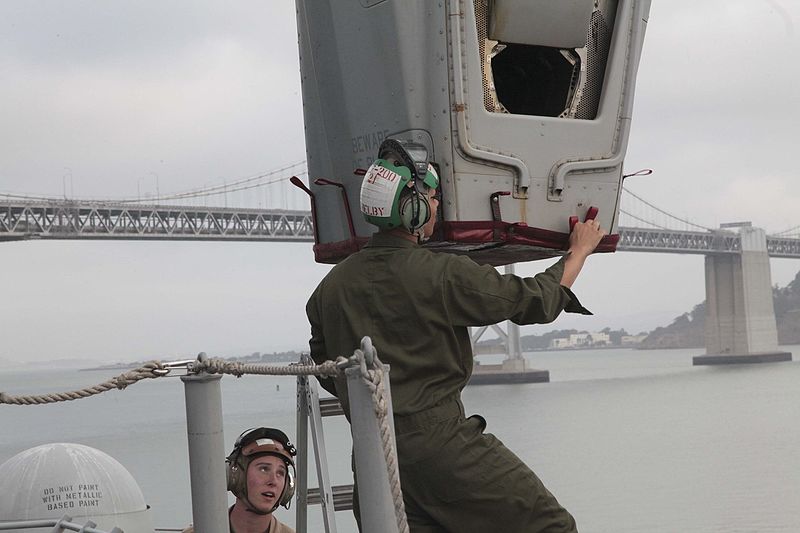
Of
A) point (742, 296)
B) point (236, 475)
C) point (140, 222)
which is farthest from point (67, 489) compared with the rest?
point (742, 296)

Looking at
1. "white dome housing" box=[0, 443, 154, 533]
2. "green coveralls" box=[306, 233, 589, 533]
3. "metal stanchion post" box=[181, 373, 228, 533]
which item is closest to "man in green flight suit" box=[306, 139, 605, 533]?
"green coveralls" box=[306, 233, 589, 533]

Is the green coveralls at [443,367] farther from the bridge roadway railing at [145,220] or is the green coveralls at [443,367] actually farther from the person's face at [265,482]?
the bridge roadway railing at [145,220]

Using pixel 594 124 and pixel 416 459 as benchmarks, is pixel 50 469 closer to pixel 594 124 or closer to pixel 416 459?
pixel 416 459

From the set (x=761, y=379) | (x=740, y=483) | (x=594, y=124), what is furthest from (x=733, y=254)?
(x=594, y=124)

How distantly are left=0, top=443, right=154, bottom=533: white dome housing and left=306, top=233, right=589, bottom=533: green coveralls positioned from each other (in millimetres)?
1762

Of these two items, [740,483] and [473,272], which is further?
[740,483]

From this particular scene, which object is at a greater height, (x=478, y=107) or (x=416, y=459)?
(x=478, y=107)

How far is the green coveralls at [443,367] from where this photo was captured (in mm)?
2883

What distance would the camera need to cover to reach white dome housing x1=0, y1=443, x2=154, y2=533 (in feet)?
13.9

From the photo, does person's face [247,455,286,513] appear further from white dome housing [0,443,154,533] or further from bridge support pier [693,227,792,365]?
bridge support pier [693,227,792,365]

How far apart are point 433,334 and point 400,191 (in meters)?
0.38

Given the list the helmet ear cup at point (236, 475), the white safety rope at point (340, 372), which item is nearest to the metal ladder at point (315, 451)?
the helmet ear cup at point (236, 475)

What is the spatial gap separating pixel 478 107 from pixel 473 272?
1701 millimetres

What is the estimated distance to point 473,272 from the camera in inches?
113
